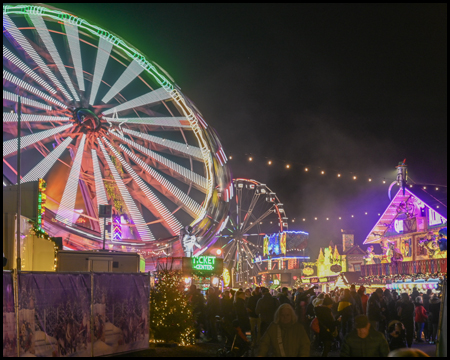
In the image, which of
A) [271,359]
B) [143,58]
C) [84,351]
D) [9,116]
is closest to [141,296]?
[84,351]

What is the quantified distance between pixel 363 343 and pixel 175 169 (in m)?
22.6

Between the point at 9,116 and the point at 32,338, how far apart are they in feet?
49.4

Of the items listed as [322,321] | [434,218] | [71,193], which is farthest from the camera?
[434,218]

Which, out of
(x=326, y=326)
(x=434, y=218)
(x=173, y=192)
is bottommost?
(x=326, y=326)

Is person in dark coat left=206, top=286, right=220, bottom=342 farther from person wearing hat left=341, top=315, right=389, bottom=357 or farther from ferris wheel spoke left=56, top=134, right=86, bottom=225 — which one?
person wearing hat left=341, top=315, right=389, bottom=357

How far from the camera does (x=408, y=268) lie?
32438mm

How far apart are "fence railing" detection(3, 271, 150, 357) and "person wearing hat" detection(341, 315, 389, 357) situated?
5345 millimetres

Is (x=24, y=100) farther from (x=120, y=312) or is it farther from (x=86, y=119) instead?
(x=120, y=312)

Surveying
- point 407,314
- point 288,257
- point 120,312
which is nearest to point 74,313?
point 120,312

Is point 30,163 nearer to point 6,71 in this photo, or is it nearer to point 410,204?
point 6,71

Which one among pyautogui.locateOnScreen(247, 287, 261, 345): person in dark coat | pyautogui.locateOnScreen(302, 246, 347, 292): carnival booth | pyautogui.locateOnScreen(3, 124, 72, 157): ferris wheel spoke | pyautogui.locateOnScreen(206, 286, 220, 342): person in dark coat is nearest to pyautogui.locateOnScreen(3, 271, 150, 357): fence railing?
pyautogui.locateOnScreen(247, 287, 261, 345): person in dark coat

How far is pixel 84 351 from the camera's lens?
32.4 ft

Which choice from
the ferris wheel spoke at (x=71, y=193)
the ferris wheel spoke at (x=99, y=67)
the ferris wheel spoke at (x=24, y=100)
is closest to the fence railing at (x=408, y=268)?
the ferris wheel spoke at (x=71, y=193)

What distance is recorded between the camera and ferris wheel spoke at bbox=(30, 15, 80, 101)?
75.8ft
